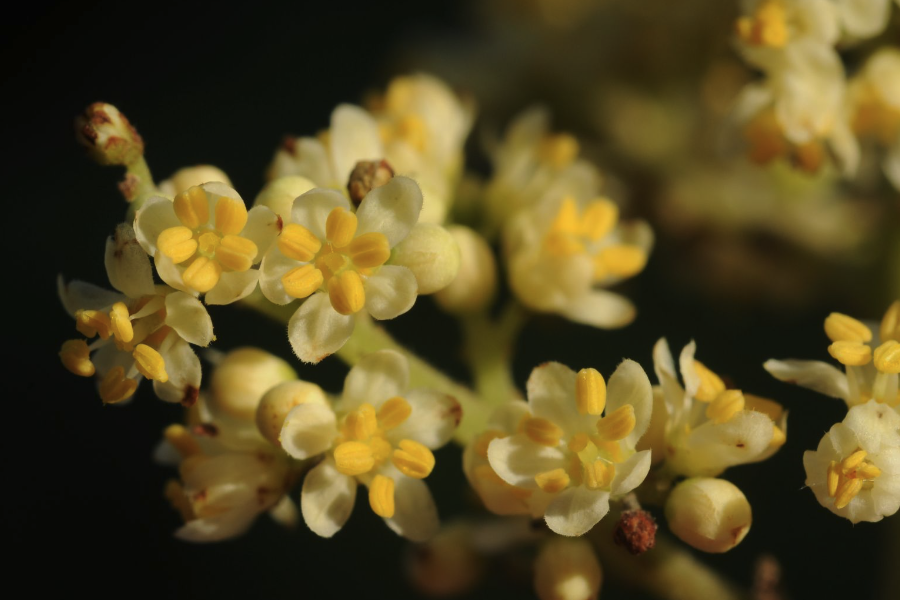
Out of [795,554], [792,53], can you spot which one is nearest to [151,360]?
[792,53]

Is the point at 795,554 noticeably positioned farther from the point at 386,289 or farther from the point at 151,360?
the point at 151,360

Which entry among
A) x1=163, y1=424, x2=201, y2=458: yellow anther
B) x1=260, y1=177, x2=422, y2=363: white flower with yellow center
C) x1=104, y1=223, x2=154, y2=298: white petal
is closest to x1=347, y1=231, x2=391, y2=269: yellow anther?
x1=260, y1=177, x2=422, y2=363: white flower with yellow center

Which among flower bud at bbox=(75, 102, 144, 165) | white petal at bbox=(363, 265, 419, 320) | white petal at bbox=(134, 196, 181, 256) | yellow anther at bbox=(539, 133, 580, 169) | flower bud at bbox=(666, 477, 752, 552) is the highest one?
flower bud at bbox=(75, 102, 144, 165)

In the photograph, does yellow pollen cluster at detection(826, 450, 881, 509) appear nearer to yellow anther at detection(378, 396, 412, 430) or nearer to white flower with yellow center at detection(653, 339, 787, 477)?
white flower with yellow center at detection(653, 339, 787, 477)

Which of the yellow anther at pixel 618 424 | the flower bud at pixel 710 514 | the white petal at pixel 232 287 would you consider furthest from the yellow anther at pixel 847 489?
the white petal at pixel 232 287

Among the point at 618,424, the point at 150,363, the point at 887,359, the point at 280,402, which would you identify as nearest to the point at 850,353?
the point at 887,359

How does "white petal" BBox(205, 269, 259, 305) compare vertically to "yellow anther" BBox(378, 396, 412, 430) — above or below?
above

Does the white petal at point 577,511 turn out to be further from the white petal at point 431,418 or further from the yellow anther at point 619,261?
the yellow anther at point 619,261
